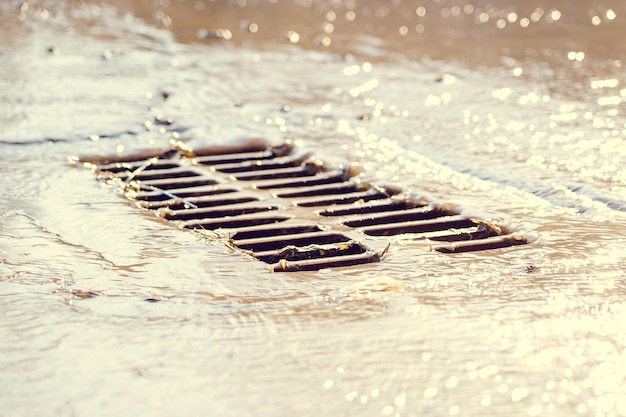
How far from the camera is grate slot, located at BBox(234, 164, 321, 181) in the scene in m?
2.96

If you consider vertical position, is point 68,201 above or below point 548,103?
below

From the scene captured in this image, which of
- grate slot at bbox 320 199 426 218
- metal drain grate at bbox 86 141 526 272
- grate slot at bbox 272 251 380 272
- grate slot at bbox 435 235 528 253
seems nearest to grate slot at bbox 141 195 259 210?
metal drain grate at bbox 86 141 526 272

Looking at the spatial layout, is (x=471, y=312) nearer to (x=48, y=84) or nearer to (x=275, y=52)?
(x=48, y=84)

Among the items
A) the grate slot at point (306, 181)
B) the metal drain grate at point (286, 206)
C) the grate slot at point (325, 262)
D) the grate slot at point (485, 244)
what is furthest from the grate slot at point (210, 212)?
the grate slot at point (485, 244)

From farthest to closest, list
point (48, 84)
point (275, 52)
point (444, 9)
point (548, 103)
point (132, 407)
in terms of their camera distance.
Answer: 1. point (444, 9)
2. point (275, 52)
3. point (48, 84)
4. point (548, 103)
5. point (132, 407)

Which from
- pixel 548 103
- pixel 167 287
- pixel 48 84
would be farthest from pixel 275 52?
pixel 167 287

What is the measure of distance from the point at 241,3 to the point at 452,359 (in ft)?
15.6

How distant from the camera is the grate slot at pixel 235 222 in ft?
8.19

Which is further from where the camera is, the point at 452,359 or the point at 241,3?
the point at 241,3

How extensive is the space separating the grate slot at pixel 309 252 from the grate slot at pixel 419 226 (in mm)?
147

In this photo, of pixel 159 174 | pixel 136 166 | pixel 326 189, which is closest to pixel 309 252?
pixel 326 189

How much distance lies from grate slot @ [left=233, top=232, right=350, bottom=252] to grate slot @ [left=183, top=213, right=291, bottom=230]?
0.47ft

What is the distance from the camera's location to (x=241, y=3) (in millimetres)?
6137

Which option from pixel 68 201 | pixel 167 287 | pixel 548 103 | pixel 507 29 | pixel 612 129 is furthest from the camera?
pixel 507 29
